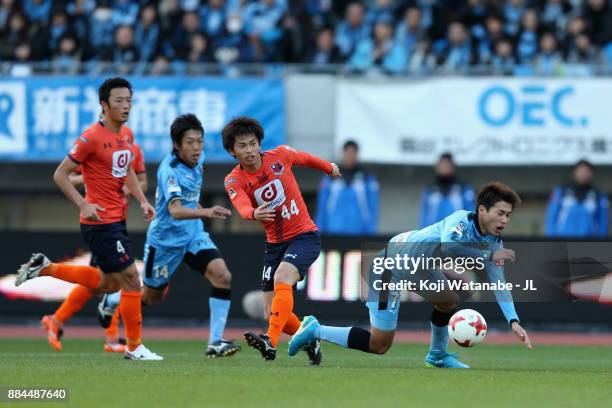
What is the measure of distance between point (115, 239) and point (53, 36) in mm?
10133

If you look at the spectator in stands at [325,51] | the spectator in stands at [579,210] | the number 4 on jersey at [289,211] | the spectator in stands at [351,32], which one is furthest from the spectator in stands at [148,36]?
the number 4 on jersey at [289,211]

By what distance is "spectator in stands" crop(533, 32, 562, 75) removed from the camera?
19.8 m

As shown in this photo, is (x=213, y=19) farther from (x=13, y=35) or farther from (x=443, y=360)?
(x=443, y=360)

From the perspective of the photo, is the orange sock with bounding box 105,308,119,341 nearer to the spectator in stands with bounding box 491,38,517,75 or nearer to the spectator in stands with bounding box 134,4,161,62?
the spectator in stands with bounding box 134,4,161,62

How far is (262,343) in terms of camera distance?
1016cm

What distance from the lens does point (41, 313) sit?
18188 mm

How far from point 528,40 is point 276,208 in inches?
412

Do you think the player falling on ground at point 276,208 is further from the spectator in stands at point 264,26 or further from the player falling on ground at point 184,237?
the spectator in stands at point 264,26

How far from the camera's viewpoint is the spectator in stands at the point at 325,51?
20266 mm

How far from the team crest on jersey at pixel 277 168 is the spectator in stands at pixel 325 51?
9339 mm

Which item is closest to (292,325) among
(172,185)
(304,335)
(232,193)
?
(304,335)

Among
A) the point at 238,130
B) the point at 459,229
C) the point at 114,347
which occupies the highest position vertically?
the point at 238,130

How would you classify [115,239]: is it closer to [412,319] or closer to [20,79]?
[412,319]

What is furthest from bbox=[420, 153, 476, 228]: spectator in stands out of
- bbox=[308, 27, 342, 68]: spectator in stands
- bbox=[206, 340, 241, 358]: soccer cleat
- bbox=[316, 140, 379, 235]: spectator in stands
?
bbox=[206, 340, 241, 358]: soccer cleat
